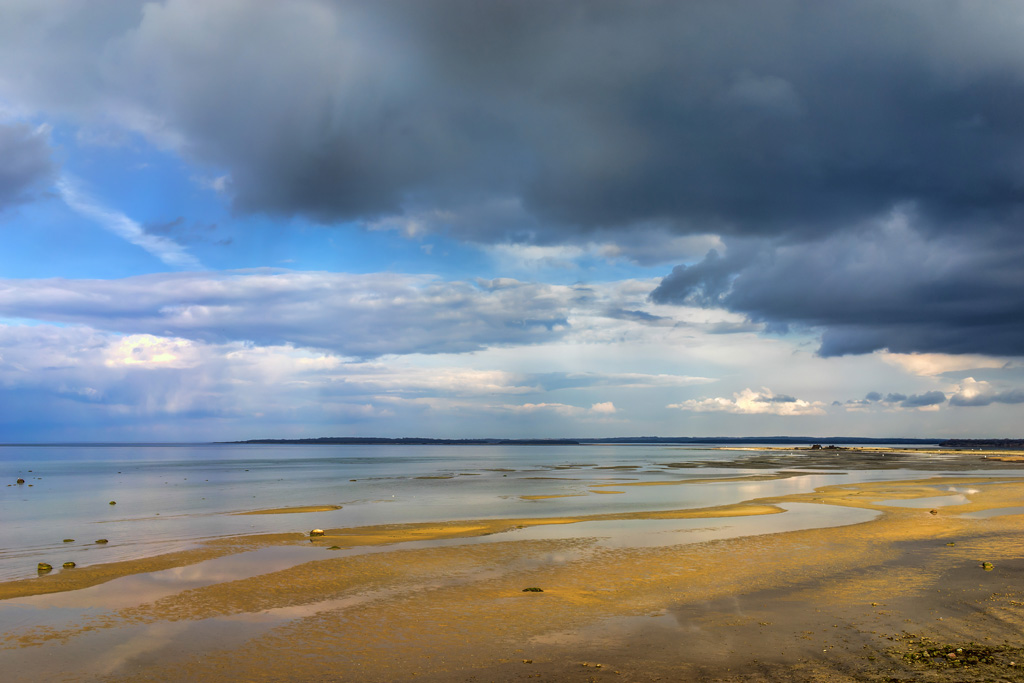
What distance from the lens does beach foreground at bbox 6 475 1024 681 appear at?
11.9 metres

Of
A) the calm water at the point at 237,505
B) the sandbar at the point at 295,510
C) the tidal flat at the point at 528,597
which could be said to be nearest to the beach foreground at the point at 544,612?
the tidal flat at the point at 528,597

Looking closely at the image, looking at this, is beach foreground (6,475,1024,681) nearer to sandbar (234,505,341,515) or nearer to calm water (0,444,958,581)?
calm water (0,444,958,581)

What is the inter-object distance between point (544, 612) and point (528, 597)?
153cm

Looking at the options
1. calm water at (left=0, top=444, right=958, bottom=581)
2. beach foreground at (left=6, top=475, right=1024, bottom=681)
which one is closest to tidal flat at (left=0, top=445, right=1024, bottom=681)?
beach foreground at (left=6, top=475, right=1024, bottom=681)

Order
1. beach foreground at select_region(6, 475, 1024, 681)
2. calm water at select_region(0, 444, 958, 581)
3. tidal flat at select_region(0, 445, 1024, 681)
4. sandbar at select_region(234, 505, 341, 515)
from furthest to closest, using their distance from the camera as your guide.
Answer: sandbar at select_region(234, 505, 341, 515), calm water at select_region(0, 444, 958, 581), tidal flat at select_region(0, 445, 1024, 681), beach foreground at select_region(6, 475, 1024, 681)

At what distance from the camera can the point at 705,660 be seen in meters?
12.0

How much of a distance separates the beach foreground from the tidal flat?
3.2 inches

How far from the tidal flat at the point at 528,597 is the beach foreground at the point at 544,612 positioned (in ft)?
0.27

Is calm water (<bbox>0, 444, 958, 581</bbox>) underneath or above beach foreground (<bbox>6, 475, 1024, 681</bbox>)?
underneath

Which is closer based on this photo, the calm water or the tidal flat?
the tidal flat

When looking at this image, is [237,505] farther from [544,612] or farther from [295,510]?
[544,612]

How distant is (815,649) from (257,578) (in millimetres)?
16844

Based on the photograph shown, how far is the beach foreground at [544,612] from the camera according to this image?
11.9 metres

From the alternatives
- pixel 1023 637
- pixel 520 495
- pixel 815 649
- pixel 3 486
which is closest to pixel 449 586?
pixel 815 649
